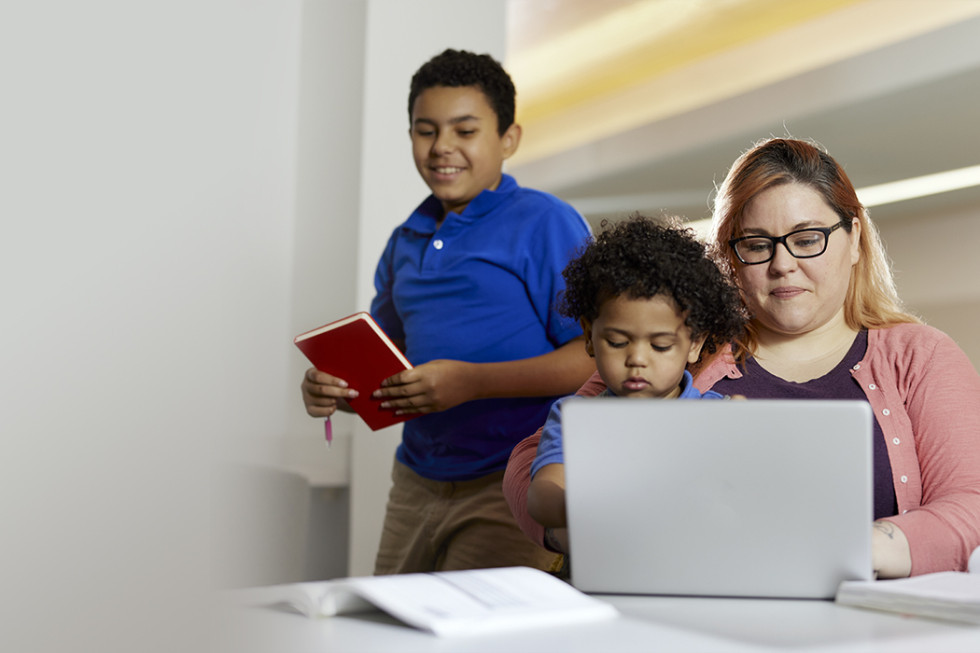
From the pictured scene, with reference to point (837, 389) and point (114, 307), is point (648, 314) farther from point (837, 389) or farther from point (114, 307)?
point (114, 307)

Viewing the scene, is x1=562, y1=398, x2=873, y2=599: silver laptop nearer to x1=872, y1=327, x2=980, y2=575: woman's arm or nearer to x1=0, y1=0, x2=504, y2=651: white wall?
x1=872, y1=327, x2=980, y2=575: woman's arm

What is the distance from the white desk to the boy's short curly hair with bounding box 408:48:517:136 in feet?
3.56

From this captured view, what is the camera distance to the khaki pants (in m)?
1.45

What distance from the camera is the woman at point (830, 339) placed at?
117cm

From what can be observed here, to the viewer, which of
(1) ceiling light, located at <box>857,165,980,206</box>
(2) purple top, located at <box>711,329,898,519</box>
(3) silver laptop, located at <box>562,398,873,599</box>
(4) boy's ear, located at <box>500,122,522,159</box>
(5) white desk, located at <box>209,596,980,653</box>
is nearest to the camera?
(5) white desk, located at <box>209,596,980,653</box>

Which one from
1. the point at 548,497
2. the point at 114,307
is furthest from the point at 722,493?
the point at 114,307

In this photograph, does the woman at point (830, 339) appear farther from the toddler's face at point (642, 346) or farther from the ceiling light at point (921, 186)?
the ceiling light at point (921, 186)

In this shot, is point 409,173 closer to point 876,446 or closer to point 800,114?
point 800,114

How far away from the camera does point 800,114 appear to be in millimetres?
3221

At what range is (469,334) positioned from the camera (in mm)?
1537

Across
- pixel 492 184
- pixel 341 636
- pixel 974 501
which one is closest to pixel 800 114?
pixel 492 184

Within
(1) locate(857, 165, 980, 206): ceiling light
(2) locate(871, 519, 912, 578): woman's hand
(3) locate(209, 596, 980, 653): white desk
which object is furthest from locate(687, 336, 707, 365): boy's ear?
Answer: (1) locate(857, 165, 980, 206): ceiling light

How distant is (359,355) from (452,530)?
0.34 m

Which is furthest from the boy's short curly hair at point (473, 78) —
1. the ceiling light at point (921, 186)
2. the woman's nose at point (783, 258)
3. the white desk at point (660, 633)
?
the ceiling light at point (921, 186)
